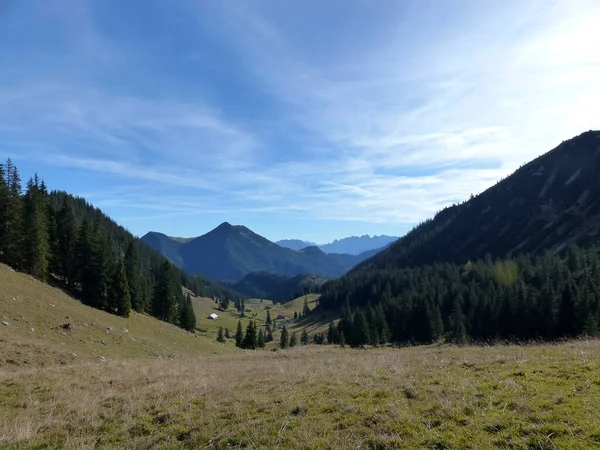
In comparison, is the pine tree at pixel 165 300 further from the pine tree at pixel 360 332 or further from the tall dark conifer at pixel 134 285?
the pine tree at pixel 360 332

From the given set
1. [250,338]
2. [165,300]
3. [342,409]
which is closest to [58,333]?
[342,409]

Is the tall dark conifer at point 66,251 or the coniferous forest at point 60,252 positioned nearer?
the coniferous forest at point 60,252

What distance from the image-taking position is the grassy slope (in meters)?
25.3

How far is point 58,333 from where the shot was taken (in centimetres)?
3488

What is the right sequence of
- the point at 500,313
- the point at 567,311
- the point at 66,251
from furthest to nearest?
the point at 500,313, the point at 567,311, the point at 66,251

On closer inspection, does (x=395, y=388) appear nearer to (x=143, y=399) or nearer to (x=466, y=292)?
(x=143, y=399)

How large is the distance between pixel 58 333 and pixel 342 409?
36106mm

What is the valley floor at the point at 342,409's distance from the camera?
24.8 feet

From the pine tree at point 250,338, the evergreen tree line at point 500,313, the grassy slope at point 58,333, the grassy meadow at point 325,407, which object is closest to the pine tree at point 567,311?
the evergreen tree line at point 500,313

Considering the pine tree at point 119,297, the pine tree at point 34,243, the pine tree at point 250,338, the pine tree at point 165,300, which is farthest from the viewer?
the pine tree at point 250,338

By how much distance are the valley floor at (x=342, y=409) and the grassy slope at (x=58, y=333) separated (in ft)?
40.6

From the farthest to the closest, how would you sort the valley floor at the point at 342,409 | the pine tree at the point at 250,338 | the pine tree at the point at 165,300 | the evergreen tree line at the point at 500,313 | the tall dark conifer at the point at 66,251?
the pine tree at the point at 250,338
the pine tree at the point at 165,300
the evergreen tree line at the point at 500,313
the tall dark conifer at the point at 66,251
the valley floor at the point at 342,409

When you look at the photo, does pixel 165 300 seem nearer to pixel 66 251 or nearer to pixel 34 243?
pixel 66 251

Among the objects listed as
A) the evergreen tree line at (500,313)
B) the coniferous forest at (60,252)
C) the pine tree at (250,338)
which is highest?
the coniferous forest at (60,252)
